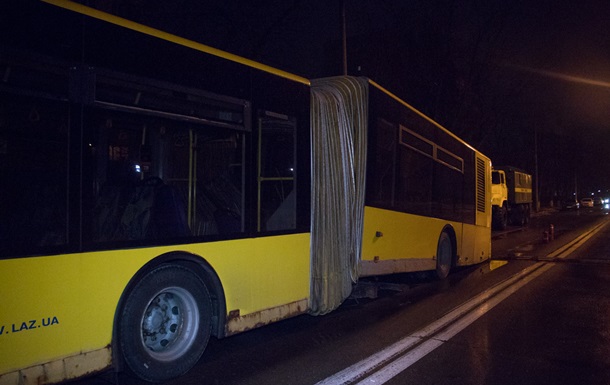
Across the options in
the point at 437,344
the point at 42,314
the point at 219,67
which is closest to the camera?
the point at 42,314

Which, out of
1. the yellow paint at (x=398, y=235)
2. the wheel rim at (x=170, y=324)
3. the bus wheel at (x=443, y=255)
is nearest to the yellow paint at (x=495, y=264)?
the bus wheel at (x=443, y=255)

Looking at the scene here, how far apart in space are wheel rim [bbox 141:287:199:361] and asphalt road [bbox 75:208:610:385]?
A: 11.5 inches

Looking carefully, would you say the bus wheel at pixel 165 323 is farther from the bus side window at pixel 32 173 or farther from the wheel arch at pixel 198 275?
the bus side window at pixel 32 173

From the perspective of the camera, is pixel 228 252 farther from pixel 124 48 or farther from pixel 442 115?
pixel 442 115

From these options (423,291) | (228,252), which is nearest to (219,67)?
(228,252)

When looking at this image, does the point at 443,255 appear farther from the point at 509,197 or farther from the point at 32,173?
the point at 509,197

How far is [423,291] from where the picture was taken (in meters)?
9.09

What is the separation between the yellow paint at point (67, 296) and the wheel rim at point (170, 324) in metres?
0.38

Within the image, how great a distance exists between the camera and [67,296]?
3643 mm

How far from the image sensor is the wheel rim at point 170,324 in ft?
14.4

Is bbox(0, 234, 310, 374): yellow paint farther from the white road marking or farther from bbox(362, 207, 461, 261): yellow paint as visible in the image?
bbox(362, 207, 461, 261): yellow paint

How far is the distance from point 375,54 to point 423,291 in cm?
1695

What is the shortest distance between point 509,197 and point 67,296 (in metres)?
30.1

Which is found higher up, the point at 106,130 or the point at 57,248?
the point at 106,130
